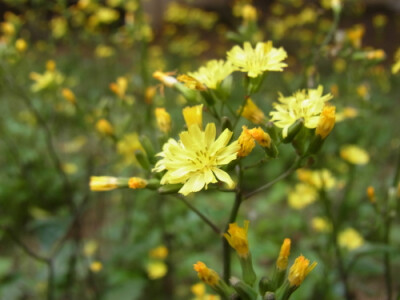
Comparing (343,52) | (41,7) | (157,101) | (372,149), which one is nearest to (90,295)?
(157,101)

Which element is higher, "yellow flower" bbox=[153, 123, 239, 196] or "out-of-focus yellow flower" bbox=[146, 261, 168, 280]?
"yellow flower" bbox=[153, 123, 239, 196]

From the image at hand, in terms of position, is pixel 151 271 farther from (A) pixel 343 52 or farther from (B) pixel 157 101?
(A) pixel 343 52

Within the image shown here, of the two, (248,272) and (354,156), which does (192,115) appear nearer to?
(248,272)

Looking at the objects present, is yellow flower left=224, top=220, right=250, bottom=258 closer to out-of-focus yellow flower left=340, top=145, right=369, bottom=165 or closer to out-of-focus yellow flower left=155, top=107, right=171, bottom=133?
out-of-focus yellow flower left=155, top=107, right=171, bottom=133

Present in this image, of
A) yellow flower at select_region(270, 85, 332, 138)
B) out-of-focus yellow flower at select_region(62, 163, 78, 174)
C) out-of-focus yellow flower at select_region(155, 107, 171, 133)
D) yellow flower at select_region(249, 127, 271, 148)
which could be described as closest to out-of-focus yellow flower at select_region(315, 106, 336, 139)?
yellow flower at select_region(270, 85, 332, 138)

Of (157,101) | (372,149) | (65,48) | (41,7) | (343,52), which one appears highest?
(343,52)

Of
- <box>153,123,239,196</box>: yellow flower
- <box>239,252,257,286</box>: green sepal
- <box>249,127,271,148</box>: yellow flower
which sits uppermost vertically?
<box>249,127,271,148</box>: yellow flower

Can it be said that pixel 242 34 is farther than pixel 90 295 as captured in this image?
No
